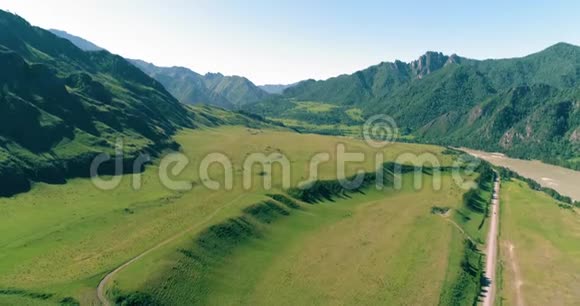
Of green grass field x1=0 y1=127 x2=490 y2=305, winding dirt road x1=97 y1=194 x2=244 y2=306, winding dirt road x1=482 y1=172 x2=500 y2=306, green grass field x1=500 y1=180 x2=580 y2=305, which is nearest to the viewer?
winding dirt road x1=97 y1=194 x2=244 y2=306

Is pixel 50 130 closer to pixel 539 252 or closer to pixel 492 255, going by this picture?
pixel 492 255

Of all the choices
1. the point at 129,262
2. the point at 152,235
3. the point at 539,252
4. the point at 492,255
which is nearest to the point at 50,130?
the point at 152,235

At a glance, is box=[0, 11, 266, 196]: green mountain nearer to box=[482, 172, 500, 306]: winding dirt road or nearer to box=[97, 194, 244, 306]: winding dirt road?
box=[97, 194, 244, 306]: winding dirt road

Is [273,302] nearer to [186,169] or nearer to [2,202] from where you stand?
[2,202]

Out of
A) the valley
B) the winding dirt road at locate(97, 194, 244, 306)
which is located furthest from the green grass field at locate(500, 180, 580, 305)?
the winding dirt road at locate(97, 194, 244, 306)

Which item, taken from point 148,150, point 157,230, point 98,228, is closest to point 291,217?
point 157,230

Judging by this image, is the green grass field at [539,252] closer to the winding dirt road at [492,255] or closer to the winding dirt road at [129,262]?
the winding dirt road at [492,255]
